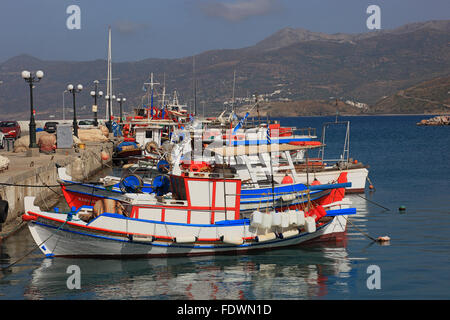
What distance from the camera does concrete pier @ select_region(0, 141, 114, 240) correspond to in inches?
826

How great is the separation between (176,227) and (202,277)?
79.5 inches

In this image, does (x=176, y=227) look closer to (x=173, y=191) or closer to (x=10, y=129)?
(x=173, y=191)

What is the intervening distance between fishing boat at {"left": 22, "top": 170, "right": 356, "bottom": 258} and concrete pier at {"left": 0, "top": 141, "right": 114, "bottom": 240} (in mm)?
1781

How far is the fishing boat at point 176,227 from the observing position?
58.6 feet

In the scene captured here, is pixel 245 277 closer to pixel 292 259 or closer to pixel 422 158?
pixel 292 259

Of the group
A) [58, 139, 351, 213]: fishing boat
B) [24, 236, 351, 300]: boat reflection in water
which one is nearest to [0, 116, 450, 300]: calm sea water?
[24, 236, 351, 300]: boat reflection in water

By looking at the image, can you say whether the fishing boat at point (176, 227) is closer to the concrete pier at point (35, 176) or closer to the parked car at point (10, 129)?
the concrete pier at point (35, 176)

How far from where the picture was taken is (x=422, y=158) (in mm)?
59281

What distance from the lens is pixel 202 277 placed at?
1695 centimetres

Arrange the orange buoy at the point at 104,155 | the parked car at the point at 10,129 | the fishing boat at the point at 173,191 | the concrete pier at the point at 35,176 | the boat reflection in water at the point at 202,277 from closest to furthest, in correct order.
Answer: the boat reflection in water at the point at 202,277, the concrete pier at the point at 35,176, the fishing boat at the point at 173,191, the orange buoy at the point at 104,155, the parked car at the point at 10,129

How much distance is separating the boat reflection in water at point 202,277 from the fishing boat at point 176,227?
0.36 m

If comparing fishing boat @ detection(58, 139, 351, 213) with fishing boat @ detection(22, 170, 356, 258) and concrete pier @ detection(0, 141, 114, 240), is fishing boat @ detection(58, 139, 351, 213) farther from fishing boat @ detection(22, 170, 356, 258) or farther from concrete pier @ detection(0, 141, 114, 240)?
fishing boat @ detection(22, 170, 356, 258)

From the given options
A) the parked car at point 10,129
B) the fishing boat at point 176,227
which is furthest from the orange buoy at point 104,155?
the fishing boat at point 176,227
